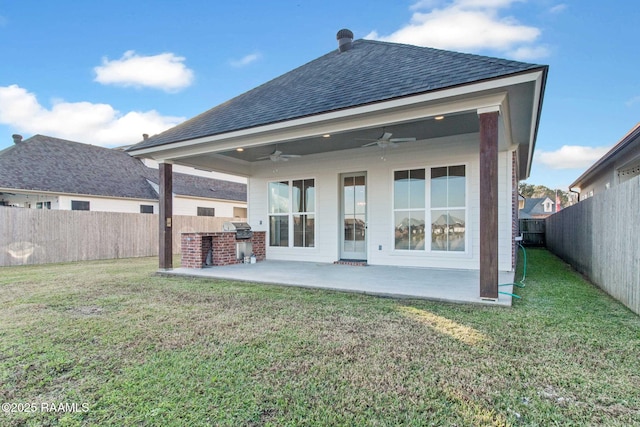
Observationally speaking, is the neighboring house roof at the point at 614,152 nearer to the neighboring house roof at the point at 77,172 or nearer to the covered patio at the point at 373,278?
the covered patio at the point at 373,278

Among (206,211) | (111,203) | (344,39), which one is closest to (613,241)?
(344,39)

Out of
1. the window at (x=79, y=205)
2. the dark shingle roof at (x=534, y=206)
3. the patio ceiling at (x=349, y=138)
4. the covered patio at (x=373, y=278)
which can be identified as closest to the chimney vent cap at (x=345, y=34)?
the patio ceiling at (x=349, y=138)

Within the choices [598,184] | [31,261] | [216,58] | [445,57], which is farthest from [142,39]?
[598,184]

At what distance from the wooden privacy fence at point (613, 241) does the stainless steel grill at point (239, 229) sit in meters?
7.20

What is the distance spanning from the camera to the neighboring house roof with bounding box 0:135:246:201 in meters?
12.6

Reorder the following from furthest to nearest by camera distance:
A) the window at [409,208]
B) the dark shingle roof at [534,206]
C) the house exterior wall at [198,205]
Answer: the dark shingle roof at [534,206]
the house exterior wall at [198,205]
the window at [409,208]

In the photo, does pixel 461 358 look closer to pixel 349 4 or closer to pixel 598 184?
pixel 349 4

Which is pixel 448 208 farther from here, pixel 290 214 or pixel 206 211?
pixel 206 211

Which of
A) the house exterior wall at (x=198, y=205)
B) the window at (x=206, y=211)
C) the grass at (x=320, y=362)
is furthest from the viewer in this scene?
the window at (x=206, y=211)

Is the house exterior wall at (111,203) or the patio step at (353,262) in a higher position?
the house exterior wall at (111,203)

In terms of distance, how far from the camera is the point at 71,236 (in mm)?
10297

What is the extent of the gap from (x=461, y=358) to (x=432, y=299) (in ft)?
6.10

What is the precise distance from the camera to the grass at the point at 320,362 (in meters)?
1.92

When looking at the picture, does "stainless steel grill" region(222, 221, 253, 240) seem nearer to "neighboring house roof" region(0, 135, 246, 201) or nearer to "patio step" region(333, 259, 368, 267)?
"patio step" region(333, 259, 368, 267)
